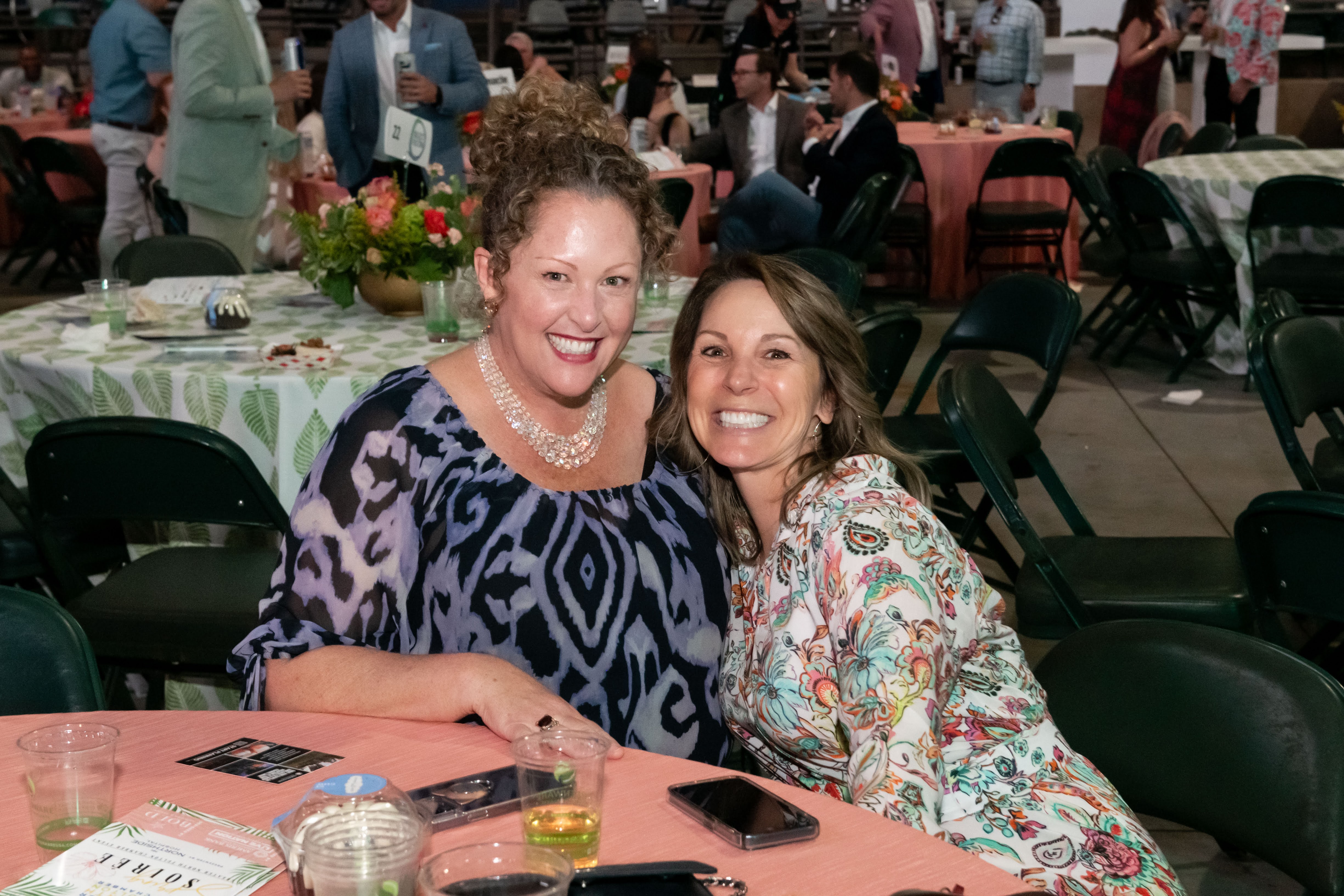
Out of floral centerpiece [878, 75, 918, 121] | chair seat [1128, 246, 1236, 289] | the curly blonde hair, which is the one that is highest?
floral centerpiece [878, 75, 918, 121]

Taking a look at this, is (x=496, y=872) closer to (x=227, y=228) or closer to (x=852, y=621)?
(x=852, y=621)

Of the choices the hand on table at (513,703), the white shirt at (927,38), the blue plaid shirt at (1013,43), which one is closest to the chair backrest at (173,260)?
the hand on table at (513,703)

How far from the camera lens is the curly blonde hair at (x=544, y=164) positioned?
1.84m

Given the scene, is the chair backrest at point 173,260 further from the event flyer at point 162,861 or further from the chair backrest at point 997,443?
the event flyer at point 162,861

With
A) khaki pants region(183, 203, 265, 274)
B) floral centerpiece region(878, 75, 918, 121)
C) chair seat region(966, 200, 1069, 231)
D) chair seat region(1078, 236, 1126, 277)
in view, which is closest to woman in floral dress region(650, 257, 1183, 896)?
khaki pants region(183, 203, 265, 274)

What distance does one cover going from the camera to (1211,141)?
798 centimetres

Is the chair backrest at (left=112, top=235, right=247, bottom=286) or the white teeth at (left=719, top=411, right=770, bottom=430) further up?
the white teeth at (left=719, top=411, right=770, bottom=430)

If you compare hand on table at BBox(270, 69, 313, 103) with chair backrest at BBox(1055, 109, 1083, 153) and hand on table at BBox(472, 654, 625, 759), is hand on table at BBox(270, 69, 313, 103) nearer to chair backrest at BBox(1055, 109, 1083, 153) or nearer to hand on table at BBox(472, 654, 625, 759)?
hand on table at BBox(472, 654, 625, 759)

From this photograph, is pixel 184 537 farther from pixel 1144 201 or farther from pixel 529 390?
pixel 1144 201

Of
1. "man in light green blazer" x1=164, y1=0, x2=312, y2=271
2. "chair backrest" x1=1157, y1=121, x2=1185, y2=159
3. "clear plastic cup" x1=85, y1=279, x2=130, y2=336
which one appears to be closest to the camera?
"clear plastic cup" x1=85, y1=279, x2=130, y2=336

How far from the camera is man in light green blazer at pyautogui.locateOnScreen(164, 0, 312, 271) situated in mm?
5195

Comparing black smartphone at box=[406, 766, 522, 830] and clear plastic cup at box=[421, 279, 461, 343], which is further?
clear plastic cup at box=[421, 279, 461, 343]

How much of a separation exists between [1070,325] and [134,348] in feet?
8.41

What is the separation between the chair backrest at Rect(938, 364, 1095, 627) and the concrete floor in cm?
80
